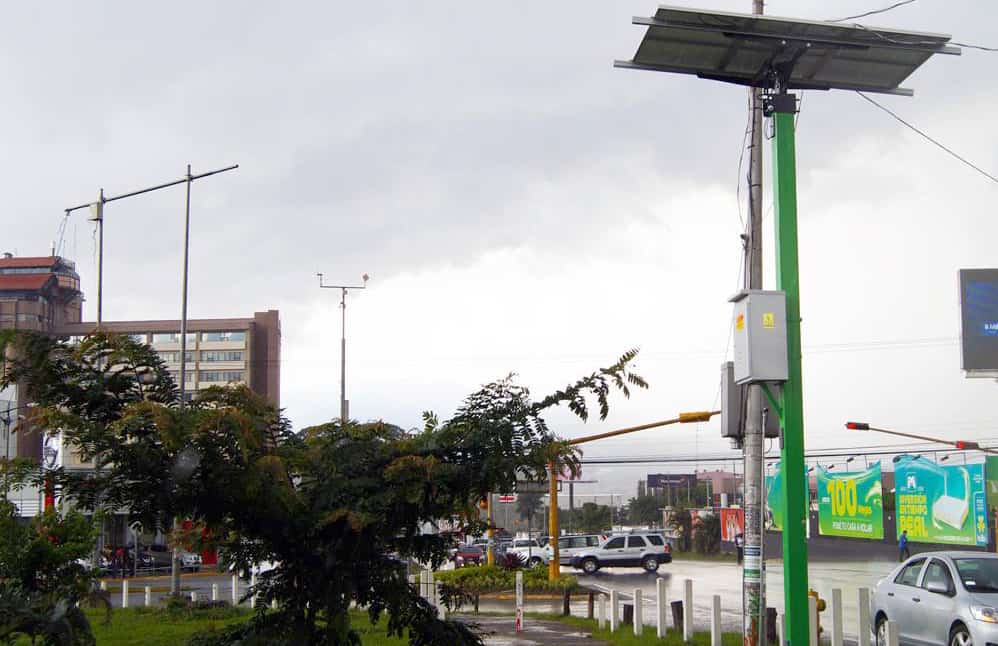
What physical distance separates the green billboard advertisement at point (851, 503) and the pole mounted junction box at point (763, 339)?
39.0 meters

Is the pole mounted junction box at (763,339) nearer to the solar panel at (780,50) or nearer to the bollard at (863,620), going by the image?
the solar panel at (780,50)

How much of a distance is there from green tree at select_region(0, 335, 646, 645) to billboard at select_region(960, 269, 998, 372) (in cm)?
3000

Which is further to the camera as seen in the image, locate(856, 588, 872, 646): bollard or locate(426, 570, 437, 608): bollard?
locate(856, 588, 872, 646): bollard

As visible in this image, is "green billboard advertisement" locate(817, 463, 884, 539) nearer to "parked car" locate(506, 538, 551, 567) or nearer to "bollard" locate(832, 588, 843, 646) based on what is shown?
"parked car" locate(506, 538, 551, 567)

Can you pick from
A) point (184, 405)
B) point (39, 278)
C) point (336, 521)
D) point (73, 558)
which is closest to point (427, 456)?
point (336, 521)

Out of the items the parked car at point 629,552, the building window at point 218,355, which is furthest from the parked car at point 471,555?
the building window at point 218,355

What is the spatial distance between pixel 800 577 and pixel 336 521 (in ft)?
16.2

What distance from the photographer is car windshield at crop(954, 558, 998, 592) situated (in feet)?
42.4

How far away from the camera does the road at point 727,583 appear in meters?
23.4

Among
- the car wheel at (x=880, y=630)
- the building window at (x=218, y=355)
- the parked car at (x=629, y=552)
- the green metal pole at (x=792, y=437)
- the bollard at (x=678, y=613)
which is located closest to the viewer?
the green metal pole at (x=792, y=437)

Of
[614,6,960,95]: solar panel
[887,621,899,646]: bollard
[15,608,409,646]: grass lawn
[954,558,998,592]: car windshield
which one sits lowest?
[15,608,409,646]: grass lawn

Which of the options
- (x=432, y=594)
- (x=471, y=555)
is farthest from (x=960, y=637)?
(x=471, y=555)

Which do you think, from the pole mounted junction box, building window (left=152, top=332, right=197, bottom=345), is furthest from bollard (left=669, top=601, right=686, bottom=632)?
building window (left=152, top=332, right=197, bottom=345)

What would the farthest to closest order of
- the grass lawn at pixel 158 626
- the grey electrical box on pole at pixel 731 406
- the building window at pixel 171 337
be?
1. the building window at pixel 171 337
2. the grass lawn at pixel 158 626
3. the grey electrical box on pole at pixel 731 406
